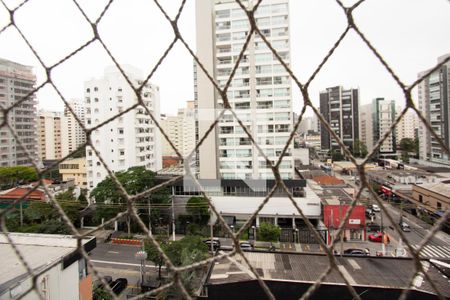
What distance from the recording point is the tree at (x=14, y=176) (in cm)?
765

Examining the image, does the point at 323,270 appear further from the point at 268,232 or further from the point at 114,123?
the point at 114,123

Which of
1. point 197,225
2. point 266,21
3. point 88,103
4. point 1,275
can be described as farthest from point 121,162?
point 1,275

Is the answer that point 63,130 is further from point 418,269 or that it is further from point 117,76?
point 418,269

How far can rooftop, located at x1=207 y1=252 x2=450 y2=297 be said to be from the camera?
253cm

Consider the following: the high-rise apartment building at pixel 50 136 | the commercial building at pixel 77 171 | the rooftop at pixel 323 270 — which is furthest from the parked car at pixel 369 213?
the high-rise apartment building at pixel 50 136

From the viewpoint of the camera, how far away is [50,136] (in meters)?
11.8

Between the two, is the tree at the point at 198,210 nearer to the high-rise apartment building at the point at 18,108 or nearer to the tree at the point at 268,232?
the tree at the point at 268,232

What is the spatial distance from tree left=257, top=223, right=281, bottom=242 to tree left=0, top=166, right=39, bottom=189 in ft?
19.7

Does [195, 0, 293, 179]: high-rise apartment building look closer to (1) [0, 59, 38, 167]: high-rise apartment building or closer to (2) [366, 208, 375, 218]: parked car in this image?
(2) [366, 208, 375, 218]: parked car

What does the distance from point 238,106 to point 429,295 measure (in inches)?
185

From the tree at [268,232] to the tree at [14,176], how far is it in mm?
5995

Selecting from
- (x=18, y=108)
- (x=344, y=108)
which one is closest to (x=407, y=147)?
(x=344, y=108)

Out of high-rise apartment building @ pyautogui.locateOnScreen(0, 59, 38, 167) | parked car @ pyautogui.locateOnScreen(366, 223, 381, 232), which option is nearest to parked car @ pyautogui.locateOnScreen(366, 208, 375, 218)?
parked car @ pyautogui.locateOnScreen(366, 223, 381, 232)

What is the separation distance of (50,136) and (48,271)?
1124cm
